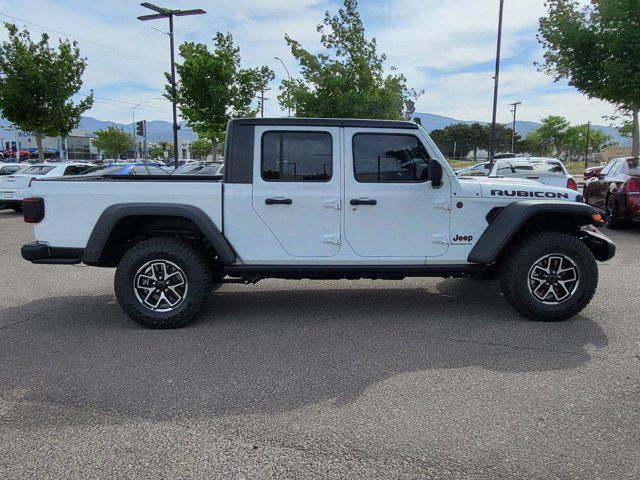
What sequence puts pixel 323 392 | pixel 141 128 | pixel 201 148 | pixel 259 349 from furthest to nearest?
pixel 201 148
pixel 141 128
pixel 259 349
pixel 323 392

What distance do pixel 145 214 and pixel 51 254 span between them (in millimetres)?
1026

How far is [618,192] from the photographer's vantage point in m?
10.4

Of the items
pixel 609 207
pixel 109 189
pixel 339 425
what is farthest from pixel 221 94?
pixel 339 425

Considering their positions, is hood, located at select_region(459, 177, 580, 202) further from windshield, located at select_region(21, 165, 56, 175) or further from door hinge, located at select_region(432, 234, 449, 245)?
windshield, located at select_region(21, 165, 56, 175)

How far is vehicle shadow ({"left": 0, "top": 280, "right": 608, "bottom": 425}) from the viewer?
3.37 meters

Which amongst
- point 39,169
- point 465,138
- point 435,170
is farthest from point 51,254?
point 465,138

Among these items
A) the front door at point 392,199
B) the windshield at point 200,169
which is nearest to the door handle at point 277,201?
the front door at point 392,199

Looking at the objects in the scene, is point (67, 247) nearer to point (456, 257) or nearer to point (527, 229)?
point (456, 257)

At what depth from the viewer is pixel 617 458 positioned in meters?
2.62

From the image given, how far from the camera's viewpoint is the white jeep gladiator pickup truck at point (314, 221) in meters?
4.58

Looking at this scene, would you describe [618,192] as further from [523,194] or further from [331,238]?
[331,238]

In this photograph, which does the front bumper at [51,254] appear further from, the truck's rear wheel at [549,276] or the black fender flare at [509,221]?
the truck's rear wheel at [549,276]

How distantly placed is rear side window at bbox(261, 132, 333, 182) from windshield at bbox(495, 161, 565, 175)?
7.94 metres

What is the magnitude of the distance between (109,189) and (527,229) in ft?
13.3
